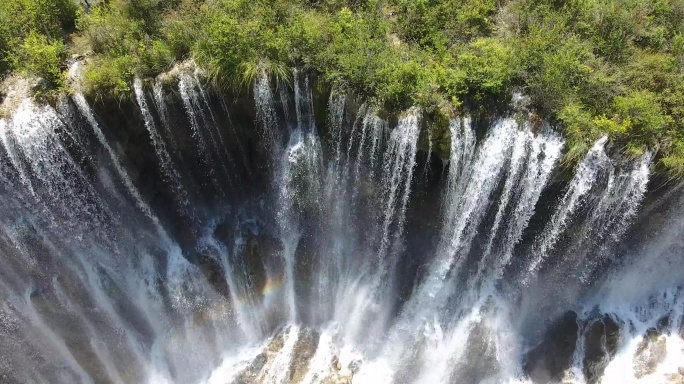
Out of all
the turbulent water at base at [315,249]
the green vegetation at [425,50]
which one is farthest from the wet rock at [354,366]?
the green vegetation at [425,50]

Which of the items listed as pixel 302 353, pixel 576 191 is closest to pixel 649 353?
pixel 576 191

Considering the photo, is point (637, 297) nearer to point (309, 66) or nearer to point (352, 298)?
point (352, 298)

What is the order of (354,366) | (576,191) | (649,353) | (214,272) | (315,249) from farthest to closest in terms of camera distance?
(214,272) < (315,249) < (354,366) < (649,353) < (576,191)

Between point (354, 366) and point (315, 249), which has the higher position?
point (315, 249)

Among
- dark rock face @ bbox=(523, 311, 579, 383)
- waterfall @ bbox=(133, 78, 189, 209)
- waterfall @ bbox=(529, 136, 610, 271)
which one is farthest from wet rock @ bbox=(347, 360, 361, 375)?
waterfall @ bbox=(133, 78, 189, 209)

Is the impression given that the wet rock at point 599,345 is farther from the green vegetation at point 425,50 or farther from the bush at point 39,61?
the bush at point 39,61

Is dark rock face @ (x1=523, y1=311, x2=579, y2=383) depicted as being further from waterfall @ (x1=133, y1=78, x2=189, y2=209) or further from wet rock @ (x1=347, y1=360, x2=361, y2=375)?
waterfall @ (x1=133, y1=78, x2=189, y2=209)

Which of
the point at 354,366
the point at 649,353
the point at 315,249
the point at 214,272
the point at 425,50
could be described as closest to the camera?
the point at 425,50

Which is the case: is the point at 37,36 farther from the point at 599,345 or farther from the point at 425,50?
the point at 599,345
